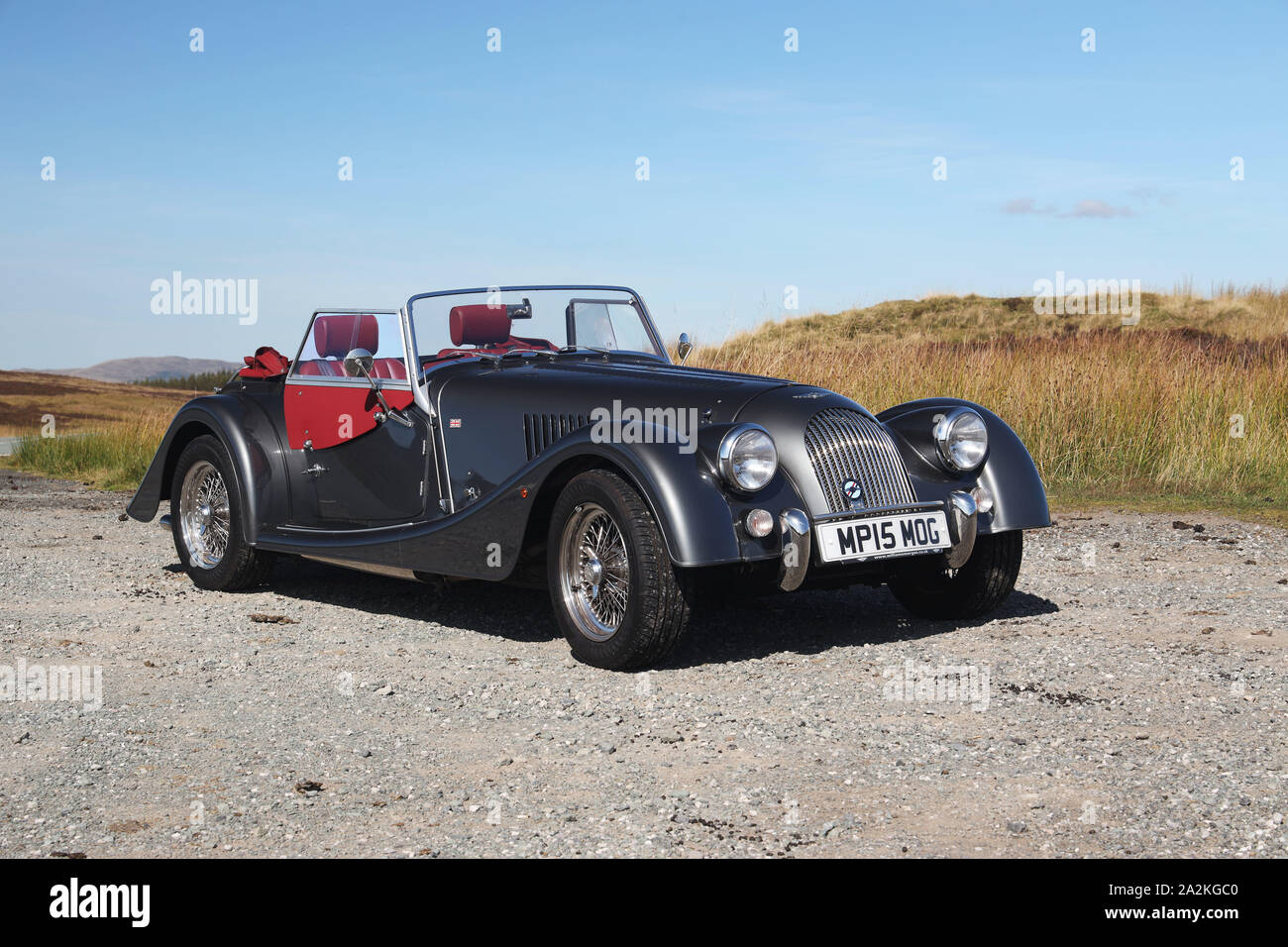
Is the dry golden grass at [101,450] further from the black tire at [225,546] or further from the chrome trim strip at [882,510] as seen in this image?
the chrome trim strip at [882,510]

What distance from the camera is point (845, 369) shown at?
588 inches

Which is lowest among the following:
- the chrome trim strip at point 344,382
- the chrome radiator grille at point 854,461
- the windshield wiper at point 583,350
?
the chrome radiator grille at point 854,461

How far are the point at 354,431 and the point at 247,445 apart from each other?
894 millimetres

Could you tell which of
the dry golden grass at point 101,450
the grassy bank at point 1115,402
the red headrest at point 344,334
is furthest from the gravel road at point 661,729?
the dry golden grass at point 101,450

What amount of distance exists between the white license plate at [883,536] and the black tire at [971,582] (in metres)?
0.43

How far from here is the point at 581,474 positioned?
5773mm

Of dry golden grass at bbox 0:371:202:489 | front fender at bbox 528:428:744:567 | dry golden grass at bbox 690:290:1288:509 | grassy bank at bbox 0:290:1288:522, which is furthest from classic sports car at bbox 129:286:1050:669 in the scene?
dry golden grass at bbox 0:371:202:489

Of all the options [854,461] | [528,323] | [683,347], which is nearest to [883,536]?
[854,461]

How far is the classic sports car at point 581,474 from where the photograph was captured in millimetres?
5562

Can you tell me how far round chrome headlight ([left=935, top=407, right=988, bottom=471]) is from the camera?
6.43m

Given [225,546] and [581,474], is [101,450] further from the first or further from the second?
[581,474]

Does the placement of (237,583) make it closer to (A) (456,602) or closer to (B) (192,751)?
(A) (456,602)

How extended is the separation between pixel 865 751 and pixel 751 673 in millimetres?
1244

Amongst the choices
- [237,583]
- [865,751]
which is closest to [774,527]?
[865,751]
